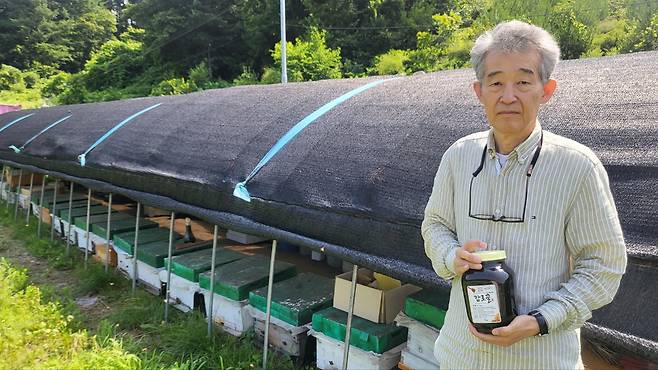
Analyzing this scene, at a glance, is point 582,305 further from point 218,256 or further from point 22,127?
point 22,127

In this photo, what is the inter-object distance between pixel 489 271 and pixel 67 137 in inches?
266

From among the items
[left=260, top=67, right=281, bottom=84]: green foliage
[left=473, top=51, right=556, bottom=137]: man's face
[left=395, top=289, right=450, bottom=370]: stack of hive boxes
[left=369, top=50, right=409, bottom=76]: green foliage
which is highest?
[left=369, top=50, right=409, bottom=76]: green foliage

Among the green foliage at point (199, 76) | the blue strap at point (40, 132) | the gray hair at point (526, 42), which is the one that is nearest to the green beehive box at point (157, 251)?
the blue strap at point (40, 132)

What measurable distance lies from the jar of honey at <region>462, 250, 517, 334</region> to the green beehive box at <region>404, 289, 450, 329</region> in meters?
1.45

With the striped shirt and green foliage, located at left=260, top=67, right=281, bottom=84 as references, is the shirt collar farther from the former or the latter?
green foliage, located at left=260, top=67, right=281, bottom=84

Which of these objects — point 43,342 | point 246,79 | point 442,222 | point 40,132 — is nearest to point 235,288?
point 43,342

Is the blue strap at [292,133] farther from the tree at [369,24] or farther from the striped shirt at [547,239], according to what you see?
the tree at [369,24]

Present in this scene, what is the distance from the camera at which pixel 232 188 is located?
11.7 ft

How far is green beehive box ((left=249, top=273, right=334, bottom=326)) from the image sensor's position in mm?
3676

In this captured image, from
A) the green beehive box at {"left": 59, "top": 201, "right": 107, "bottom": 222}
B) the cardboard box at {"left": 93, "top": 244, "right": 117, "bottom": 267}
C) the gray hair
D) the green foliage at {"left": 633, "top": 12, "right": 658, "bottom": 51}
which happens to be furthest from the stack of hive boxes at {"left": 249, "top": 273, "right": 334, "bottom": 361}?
the green foliage at {"left": 633, "top": 12, "right": 658, "bottom": 51}

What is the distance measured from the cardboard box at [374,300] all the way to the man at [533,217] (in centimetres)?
178

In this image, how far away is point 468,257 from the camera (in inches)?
54.7

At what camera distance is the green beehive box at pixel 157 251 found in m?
5.08

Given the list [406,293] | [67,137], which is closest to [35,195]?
[67,137]
